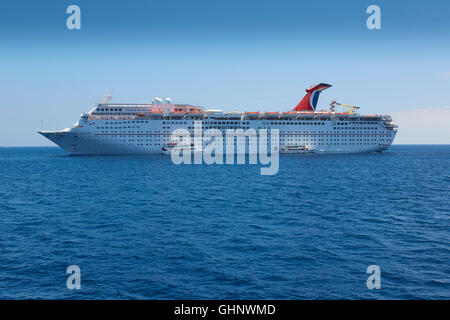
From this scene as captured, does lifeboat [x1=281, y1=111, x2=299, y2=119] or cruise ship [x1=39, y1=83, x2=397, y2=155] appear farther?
lifeboat [x1=281, y1=111, x2=299, y2=119]

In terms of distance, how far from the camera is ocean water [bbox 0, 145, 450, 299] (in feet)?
39.1

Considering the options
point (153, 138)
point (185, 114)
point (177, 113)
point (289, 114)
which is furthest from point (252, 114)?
point (153, 138)

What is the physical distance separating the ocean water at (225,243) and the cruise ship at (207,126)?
137ft

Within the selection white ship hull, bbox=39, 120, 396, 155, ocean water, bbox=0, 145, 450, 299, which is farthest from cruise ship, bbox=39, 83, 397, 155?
ocean water, bbox=0, 145, 450, 299

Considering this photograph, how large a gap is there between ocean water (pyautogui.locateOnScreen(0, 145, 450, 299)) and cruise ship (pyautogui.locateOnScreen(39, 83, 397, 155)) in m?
41.9

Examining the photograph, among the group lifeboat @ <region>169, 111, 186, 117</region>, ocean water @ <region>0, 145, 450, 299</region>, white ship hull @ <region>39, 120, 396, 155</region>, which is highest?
lifeboat @ <region>169, 111, 186, 117</region>

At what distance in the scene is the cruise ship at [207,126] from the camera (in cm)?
7325

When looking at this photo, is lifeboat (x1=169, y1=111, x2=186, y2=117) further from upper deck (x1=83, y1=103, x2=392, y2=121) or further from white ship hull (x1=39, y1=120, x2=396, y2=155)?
white ship hull (x1=39, y1=120, x2=396, y2=155)

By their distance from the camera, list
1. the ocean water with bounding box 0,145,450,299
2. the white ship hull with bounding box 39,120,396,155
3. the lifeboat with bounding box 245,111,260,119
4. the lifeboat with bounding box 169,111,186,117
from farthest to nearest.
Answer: the lifeboat with bounding box 245,111,260,119 → the lifeboat with bounding box 169,111,186,117 → the white ship hull with bounding box 39,120,396,155 → the ocean water with bounding box 0,145,450,299

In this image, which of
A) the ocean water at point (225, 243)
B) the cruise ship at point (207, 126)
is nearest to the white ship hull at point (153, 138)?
the cruise ship at point (207, 126)

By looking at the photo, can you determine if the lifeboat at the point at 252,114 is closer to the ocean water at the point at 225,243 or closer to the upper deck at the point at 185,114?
the upper deck at the point at 185,114

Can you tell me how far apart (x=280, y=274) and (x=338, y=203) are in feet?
52.4
